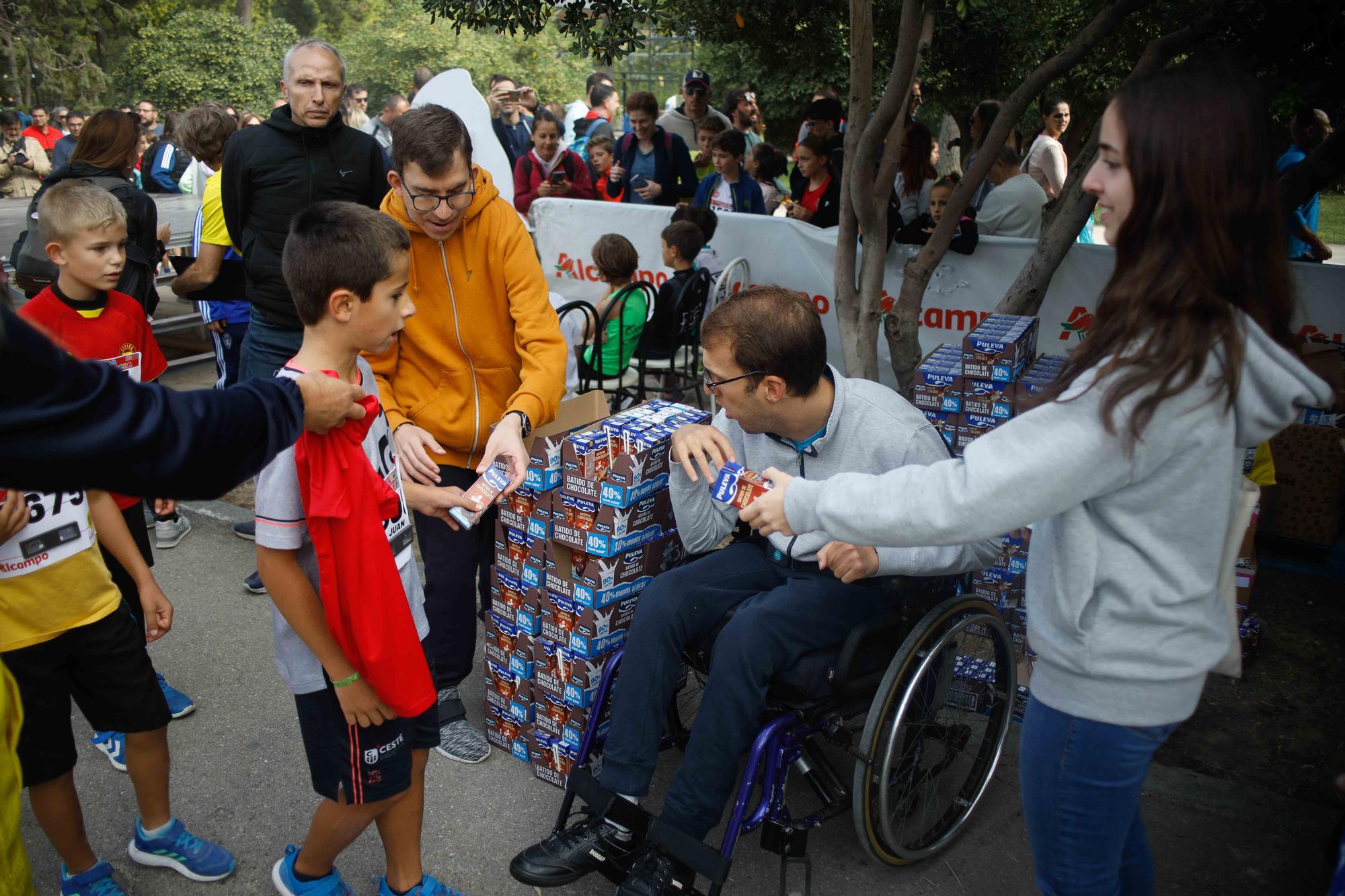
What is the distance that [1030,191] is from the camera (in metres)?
6.04

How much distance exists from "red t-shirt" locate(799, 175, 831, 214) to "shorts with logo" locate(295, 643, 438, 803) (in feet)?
17.9

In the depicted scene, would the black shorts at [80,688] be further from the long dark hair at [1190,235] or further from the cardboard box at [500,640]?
the long dark hair at [1190,235]

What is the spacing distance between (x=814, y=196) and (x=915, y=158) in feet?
2.61

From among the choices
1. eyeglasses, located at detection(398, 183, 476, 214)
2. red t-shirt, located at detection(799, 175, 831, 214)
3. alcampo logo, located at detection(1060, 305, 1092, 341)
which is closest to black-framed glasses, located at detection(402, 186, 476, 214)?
eyeglasses, located at detection(398, 183, 476, 214)

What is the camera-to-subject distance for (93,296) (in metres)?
3.05

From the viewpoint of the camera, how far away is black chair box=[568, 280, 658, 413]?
538 centimetres

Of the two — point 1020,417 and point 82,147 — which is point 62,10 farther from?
point 1020,417

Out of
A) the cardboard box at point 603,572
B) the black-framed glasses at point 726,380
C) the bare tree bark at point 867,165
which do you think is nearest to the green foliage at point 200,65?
the bare tree bark at point 867,165

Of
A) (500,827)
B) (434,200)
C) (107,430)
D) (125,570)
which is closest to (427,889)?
(500,827)

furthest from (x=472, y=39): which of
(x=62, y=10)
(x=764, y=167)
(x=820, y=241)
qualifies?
(x=820, y=241)

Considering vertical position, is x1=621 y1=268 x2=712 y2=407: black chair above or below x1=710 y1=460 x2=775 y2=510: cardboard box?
below

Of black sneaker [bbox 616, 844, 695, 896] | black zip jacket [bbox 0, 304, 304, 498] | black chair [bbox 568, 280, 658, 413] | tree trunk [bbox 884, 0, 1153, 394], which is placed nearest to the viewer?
black zip jacket [bbox 0, 304, 304, 498]

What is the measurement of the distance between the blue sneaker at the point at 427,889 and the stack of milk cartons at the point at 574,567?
567 mm

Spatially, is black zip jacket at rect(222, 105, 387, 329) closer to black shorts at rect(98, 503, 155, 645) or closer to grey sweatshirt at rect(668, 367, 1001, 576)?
black shorts at rect(98, 503, 155, 645)
